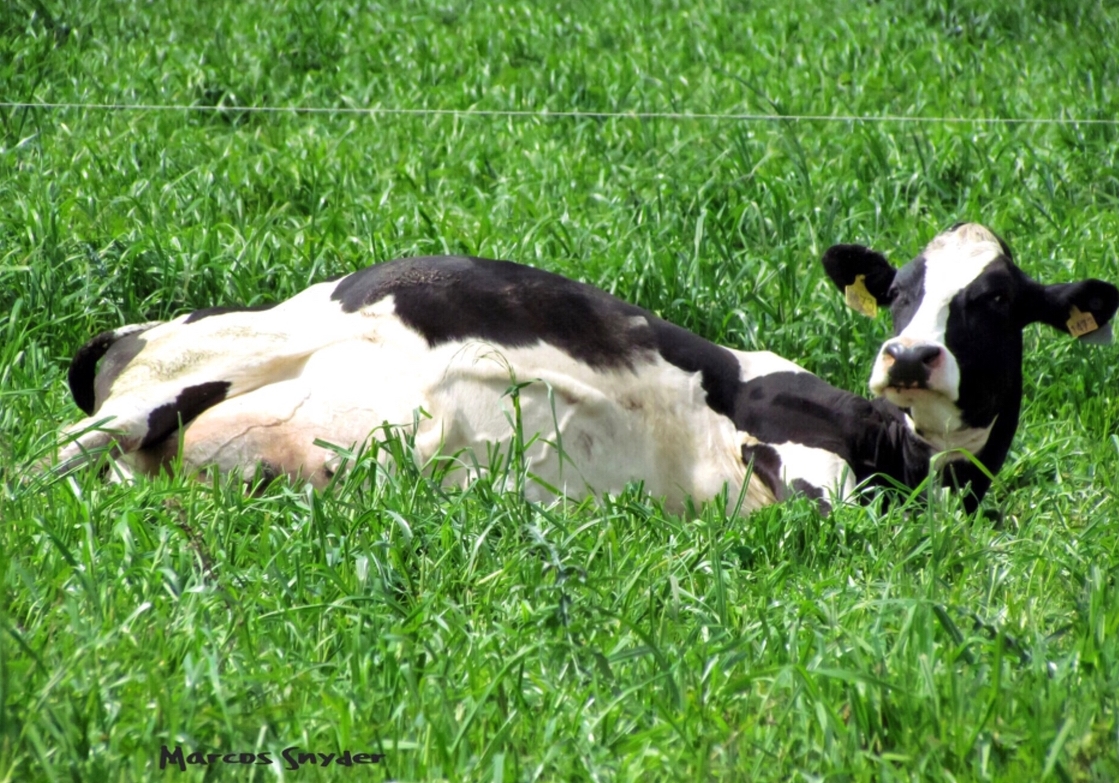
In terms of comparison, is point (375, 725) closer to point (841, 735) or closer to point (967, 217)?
point (841, 735)

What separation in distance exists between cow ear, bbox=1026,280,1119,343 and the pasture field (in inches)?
19.0

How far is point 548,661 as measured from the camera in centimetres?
276

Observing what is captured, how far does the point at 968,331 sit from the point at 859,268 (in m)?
0.67

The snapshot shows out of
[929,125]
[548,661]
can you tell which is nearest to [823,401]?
[548,661]

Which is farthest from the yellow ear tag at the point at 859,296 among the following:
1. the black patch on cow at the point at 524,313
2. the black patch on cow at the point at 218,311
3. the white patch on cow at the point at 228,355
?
the black patch on cow at the point at 218,311

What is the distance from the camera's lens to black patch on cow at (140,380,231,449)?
Answer: 13.6ft

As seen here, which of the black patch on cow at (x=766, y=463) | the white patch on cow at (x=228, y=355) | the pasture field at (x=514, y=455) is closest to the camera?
the pasture field at (x=514, y=455)

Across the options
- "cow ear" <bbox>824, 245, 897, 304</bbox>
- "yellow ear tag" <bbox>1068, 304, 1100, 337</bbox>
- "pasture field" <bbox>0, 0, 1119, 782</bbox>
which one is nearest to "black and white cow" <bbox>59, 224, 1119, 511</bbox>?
"yellow ear tag" <bbox>1068, 304, 1100, 337</bbox>

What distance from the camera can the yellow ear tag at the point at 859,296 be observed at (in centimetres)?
475

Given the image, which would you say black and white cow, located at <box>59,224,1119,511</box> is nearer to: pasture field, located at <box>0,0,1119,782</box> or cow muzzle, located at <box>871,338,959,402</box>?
cow muzzle, located at <box>871,338,959,402</box>

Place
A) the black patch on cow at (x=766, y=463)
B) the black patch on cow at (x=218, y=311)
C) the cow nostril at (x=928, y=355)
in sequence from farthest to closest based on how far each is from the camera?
the black patch on cow at (x=218, y=311)
the black patch on cow at (x=766, y=463)
the cow nostril at (x=928, y=355)

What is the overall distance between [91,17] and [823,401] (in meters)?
5.77

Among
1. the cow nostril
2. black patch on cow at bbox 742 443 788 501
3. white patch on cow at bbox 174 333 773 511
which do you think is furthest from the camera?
black patch on cow at bbox 742 443 788 501

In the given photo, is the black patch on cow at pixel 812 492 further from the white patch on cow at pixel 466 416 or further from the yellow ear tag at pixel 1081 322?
the yellow ear tag at pixel 1081 322
